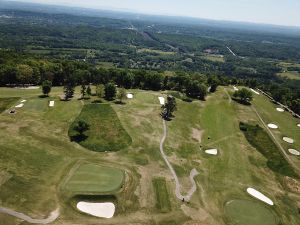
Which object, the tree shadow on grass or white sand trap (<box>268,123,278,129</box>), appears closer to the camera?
the tree shadow on grass

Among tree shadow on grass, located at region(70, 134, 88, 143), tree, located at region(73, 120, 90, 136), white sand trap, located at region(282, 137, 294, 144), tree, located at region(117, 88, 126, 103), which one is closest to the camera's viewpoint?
tree shadow on grass, located at region(70, 134, 88, 143)

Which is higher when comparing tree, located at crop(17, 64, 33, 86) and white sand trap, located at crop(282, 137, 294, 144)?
tree, located at crop(17, 64, 33, 86)

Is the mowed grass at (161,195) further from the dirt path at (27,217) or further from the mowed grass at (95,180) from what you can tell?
the dirt path at (27,217)

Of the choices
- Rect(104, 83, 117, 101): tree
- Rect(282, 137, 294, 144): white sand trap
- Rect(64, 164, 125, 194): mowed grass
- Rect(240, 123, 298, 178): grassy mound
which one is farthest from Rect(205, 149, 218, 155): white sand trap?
Rect(104, 83, 117, 101): tree

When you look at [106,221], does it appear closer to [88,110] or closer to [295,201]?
[295,201]

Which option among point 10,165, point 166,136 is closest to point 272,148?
point 166,136

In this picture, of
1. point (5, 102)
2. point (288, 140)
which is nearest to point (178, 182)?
point (288, 140)

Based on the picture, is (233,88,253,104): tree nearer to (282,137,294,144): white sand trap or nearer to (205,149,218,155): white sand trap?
(282,137,294,144): white sand trap

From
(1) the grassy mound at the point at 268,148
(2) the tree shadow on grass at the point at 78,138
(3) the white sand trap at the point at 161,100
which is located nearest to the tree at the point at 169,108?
(3) the white sand trap at the point at 161,100
